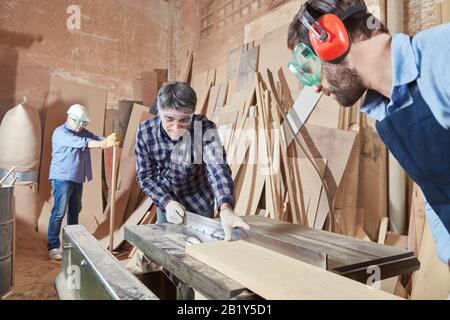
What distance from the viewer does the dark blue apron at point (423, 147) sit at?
983mm

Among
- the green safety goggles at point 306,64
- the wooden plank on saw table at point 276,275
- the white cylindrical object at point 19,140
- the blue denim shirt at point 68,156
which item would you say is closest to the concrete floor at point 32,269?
the white cylindrical object at point 19,140

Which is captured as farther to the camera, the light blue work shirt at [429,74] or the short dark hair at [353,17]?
the short dark hair at [353,17]

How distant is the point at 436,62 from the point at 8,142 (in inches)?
182

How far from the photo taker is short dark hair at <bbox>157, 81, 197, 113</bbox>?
1877mm

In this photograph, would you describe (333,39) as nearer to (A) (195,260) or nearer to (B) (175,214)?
(A) (195,260)

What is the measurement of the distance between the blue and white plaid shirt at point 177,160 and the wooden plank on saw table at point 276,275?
714 millimetres

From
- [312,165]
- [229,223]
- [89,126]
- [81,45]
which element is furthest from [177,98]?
[81,45]

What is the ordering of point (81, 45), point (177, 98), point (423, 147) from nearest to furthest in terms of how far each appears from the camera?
point (423, 147), point (177, 98), point (81, 45)

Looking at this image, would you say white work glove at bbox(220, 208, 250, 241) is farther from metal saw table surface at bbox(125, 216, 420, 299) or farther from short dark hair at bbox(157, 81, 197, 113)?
short dark hair at bbox(157, 81, 197, 113)

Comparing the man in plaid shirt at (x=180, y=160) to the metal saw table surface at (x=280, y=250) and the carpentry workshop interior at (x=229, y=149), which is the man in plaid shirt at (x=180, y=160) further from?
the metal saw table surface at (x=280, y=250)

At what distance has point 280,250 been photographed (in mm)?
1290

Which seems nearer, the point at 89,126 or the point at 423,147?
the point at 423,147

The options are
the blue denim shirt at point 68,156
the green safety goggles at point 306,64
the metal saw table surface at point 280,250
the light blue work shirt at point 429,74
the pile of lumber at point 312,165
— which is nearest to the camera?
the light blue work shirt at point 429,74

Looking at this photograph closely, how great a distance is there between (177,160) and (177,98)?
43 centimetres
